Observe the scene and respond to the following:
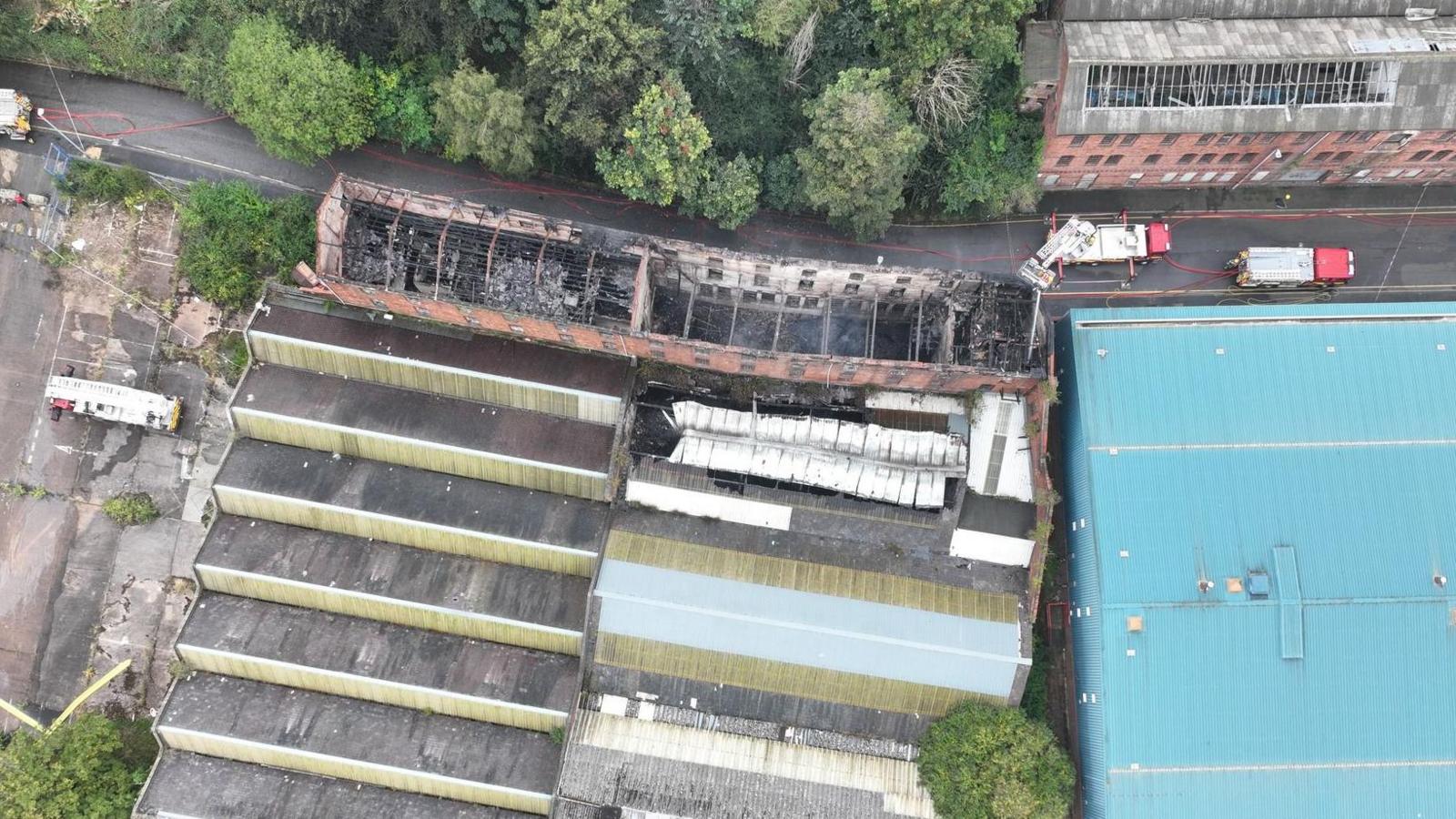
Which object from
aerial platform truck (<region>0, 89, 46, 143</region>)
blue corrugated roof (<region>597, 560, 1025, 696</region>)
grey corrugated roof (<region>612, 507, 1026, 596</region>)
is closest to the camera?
blue corrugated roof (<region>597, 560, 1025, 696</region>)

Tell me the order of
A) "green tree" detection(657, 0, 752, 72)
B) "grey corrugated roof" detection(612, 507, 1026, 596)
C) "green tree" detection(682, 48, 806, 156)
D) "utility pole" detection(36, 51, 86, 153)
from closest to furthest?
"green tree" detection(657, 0, 752, 72)
"green tree" detection(682, 48, 806, 156)
"grey corrugated roof" detection(612, 507, 1026, 596)
"utility pole" detection(36, 51, 86, 153)

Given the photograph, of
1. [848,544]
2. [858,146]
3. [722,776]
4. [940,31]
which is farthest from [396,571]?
[940,31]

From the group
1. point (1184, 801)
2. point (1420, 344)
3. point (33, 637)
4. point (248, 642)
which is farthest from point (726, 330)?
point (33, 637)

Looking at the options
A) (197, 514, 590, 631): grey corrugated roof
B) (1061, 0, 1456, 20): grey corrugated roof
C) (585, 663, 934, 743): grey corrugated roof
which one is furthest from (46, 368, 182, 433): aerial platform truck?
(1061, 0, 1456, 20): grey corrugated roof

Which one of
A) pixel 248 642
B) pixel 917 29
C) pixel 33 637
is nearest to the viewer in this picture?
pixel 917 29

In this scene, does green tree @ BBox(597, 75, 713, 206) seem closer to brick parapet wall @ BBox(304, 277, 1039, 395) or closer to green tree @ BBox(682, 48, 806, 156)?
green tree @ BBox(682, 48, 806, 156)

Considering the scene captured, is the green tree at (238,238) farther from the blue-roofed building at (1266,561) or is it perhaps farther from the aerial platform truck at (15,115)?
the blue-roofed building at (1266,561)

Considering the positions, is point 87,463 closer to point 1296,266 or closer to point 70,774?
point 70,774

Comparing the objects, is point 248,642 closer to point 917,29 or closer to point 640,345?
point 640,345
